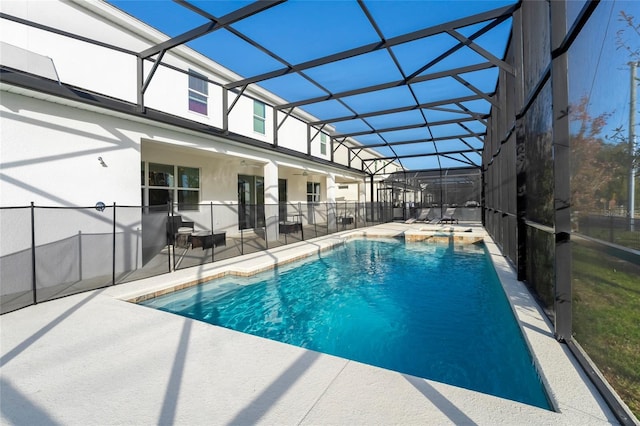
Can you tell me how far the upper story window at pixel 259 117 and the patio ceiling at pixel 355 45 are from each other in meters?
1.48

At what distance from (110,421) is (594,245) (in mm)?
3964

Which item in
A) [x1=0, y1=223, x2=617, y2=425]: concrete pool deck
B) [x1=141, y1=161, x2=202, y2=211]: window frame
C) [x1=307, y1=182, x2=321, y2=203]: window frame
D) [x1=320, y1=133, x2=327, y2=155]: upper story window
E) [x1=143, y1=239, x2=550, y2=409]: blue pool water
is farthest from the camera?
[x1=307, y1=182, x2=321, y2=203]: window frame

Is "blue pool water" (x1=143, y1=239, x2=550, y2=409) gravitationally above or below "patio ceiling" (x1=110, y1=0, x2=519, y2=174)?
below

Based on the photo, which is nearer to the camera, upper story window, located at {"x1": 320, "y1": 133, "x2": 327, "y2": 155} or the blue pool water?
the blue pool water

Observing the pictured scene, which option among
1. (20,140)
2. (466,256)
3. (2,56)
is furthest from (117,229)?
(466,256)

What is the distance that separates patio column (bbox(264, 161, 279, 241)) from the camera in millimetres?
10234

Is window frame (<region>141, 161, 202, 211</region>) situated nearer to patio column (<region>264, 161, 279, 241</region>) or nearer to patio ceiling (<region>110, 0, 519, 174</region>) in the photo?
patio column (<region>264, 161, 279, 241</region>)

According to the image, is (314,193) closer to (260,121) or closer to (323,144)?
(323,144)

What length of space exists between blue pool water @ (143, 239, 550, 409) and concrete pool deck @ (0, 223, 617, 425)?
1.41 ft

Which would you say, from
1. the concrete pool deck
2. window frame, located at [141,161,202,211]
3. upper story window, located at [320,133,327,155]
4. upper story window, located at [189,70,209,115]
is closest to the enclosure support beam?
the concrete pool deck

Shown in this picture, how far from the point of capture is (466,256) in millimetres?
8758

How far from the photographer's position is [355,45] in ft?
20.7

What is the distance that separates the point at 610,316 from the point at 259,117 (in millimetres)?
11104

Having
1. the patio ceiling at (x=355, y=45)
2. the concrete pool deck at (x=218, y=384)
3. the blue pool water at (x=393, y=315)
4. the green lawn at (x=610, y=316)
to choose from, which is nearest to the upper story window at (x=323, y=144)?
the patio ceiling at (x=355, y=45)
